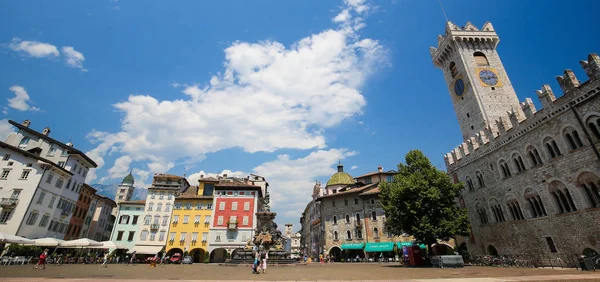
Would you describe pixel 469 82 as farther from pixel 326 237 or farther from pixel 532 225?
pixel 326 237

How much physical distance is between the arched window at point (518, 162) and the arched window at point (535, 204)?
1976 mm

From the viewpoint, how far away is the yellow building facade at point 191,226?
41219mm

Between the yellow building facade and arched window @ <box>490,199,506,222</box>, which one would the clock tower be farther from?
the yellow building facade

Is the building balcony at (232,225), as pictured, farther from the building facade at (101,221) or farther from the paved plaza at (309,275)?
the building facade at (101,221)

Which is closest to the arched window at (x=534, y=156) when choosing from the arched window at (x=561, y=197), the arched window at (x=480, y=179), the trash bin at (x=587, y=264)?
the arched window at (x=561, y=197)

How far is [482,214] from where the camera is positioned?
29.0m

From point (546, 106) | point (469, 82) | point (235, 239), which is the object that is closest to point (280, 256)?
point (235, 239)

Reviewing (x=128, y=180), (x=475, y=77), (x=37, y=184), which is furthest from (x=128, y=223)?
(x=475, y=77)

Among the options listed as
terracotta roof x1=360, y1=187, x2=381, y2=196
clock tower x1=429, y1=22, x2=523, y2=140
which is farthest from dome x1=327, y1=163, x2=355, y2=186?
clock tower x1=429, y1=22, x2=523, y2=140

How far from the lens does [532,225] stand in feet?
74.6

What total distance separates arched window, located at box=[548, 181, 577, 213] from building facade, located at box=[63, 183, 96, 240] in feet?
193

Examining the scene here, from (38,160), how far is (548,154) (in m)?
54.8

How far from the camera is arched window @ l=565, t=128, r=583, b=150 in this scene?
61.5 feet

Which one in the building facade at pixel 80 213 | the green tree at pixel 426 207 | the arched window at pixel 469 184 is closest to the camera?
the green tree at pixel 426 207
